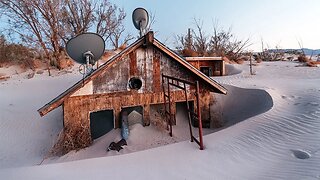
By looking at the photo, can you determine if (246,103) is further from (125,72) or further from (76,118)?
(76,118)

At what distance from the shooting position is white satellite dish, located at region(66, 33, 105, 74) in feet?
25.1

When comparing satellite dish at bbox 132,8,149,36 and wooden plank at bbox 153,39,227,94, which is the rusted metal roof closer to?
wooden plank at bbox 153,39,227,94

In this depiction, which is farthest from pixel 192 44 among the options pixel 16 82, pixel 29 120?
pixel 29 120

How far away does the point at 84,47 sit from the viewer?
770cm

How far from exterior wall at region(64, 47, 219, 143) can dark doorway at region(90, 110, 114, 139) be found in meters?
0.65

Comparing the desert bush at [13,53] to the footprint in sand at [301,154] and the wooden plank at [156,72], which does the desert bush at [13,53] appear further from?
the footprint in sand at [301,154]

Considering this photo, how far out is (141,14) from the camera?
10.0m

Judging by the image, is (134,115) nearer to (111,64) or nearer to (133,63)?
(133,63)

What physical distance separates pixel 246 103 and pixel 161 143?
576 centimetres

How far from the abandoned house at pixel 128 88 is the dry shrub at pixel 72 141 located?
7cm

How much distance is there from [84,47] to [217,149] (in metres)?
5.51

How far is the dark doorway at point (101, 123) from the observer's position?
Result: 9.42m

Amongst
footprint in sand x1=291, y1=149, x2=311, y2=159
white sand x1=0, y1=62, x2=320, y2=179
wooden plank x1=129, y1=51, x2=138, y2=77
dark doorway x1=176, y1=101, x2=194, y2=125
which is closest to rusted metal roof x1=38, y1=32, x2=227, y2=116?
wooden plank x1=129, y1=51, x2=138, y2=77

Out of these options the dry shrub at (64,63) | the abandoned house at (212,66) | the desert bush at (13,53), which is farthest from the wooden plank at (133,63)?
the desert bush at (13,53)
